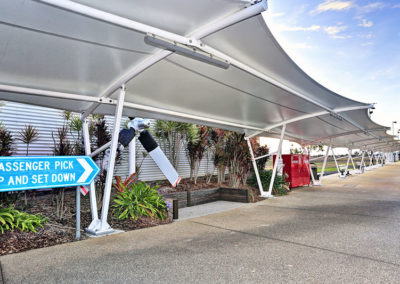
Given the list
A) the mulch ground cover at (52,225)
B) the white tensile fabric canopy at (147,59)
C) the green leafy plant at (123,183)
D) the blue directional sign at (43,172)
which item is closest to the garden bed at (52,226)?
the mulch ground cover at (52,225)

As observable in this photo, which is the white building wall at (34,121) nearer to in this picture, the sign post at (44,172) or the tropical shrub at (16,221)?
the tropical shrub at (16,221)

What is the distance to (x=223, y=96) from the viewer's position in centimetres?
586

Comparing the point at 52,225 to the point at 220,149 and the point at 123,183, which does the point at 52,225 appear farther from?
the point at 220,149

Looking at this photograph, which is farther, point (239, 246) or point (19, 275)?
point (239, 246)

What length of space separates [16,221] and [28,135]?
2.84 meters

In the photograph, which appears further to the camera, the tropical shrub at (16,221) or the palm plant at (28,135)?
the palm plant at (28,135)

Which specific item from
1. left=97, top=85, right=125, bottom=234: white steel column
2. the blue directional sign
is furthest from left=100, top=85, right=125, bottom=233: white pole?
the blue directional sign

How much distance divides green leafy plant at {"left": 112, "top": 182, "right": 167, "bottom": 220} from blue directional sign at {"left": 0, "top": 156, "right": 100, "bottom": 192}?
4.06 ft

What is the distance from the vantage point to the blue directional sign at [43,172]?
3494 mm

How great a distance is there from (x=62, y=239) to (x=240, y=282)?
10.1 ft

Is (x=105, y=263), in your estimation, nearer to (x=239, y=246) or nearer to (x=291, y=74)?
(x=239, y=246)

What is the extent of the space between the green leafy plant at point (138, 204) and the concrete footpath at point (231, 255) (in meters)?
0.50

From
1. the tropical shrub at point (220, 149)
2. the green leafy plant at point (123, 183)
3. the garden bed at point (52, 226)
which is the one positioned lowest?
the garden bed at point (52, 226)

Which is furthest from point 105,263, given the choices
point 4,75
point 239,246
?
point 4,75
